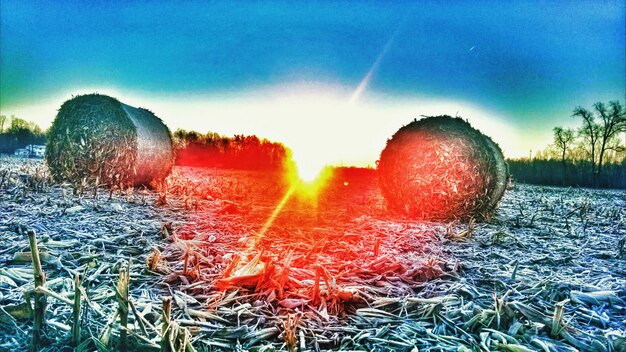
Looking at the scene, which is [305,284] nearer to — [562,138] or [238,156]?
[238,156]

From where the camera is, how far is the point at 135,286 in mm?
3119

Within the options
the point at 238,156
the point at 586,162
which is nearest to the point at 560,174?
the point at 586,162

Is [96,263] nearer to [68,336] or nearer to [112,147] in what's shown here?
[68,336]

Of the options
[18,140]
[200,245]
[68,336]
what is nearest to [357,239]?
[200,245]

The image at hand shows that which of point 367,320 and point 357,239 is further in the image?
point 357,239

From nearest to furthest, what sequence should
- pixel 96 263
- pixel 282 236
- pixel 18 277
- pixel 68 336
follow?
pixel 68 336, pixel 18 277, pixel 96 263, pixel 282 236

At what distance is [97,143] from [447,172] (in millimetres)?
8380

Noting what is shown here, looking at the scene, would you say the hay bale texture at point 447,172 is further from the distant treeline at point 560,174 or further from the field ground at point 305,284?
the distant treeline at point 560,174

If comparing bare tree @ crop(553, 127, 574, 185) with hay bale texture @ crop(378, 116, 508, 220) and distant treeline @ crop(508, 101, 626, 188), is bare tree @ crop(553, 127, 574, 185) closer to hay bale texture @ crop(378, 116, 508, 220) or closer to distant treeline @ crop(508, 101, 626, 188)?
distant treeline @ crop(508, 101, 626, 188)

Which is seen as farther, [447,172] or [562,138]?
[562,138]

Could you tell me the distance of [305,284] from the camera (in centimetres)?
320

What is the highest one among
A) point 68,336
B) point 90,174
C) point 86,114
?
point 86,114

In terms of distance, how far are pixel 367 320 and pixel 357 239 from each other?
2.48 meters

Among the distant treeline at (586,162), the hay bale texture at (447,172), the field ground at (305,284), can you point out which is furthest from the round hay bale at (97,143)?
the distant treeline at (586,162)
